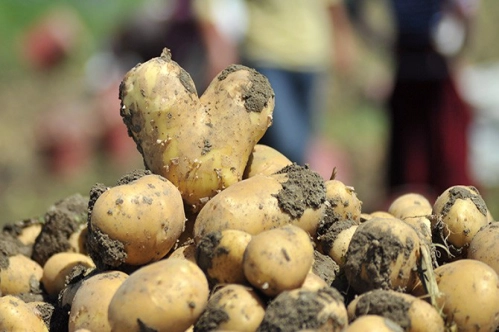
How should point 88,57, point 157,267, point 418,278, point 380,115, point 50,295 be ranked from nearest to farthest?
point 157,267 → point 418,278 → point 50,295 → point 380,115 → point 88,57

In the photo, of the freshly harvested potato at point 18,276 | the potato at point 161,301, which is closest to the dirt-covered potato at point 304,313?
the potato at point 161,301

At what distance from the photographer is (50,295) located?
2.40 m

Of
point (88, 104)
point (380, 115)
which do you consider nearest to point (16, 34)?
point (88, 104)

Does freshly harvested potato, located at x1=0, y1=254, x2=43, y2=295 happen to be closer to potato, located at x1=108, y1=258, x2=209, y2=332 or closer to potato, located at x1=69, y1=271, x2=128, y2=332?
potato, located at x1=69, y1=271, x2=128, y2=332

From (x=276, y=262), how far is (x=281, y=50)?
419 cm

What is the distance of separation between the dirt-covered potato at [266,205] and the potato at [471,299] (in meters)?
0.38

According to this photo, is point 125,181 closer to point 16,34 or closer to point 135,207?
point 135,207

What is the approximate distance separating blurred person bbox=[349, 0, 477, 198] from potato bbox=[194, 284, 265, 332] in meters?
4.23

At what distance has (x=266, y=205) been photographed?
2.00 meters

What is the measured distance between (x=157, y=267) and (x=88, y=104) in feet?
24.0

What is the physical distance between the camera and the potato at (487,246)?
6.55ft

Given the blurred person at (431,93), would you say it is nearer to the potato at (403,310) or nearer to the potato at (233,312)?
the potato at (403,310)

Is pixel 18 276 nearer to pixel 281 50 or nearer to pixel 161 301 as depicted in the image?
pixel 161 301

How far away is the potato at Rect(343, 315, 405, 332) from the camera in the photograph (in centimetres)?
164
